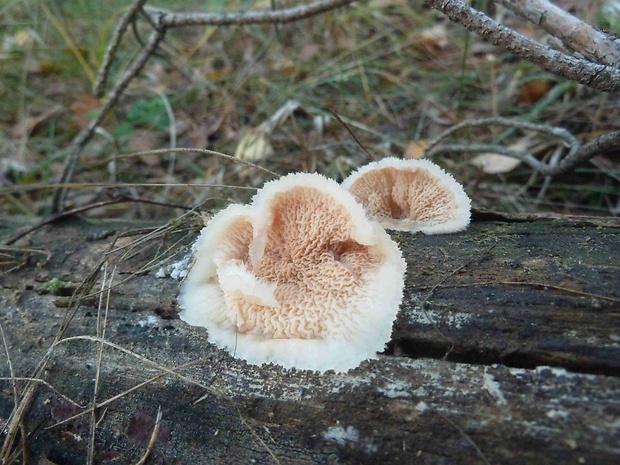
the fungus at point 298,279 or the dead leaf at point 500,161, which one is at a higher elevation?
the dead leaf at point 500,161

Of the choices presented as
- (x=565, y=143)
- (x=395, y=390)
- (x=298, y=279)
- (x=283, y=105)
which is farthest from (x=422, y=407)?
(x=283, y=105)

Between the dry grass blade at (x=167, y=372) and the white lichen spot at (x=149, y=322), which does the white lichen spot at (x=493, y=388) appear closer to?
the dry grass blade at (x=167, y=372)

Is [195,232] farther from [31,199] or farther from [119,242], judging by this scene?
[31,199]

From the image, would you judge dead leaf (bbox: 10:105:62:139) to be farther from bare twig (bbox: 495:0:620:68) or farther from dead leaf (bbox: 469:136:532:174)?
bare twig (bbox: 495:0:620:68)

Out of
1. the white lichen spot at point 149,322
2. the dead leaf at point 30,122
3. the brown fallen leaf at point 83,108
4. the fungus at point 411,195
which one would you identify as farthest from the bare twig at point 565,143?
the dead leaf at point 30,122

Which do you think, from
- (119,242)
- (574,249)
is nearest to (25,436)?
(119,242)

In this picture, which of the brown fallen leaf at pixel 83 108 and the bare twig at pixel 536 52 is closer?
the bare twig at pixel 536 52

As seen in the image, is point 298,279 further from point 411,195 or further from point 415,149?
point 415,149

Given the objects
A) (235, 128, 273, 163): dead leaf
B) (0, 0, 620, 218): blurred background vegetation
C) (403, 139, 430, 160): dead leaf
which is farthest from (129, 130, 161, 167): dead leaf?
(403, 139, 430, 160): dead leaf
